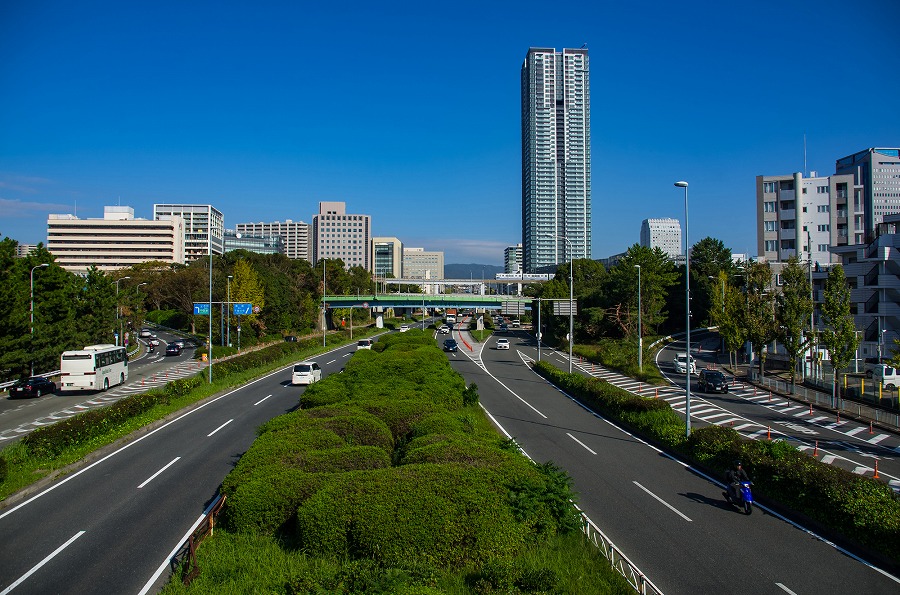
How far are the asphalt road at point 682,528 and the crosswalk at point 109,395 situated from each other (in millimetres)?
20977

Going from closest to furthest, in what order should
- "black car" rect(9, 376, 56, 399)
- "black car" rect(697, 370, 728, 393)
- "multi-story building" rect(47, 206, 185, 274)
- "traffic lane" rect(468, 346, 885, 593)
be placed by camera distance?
"traffic lane" rect(468, 346, 885, 593)
"black car" rect(9, 376, 56, 399)
"black car" rect(697, 370, 728, 393)
"multi-story building" rect(47, 206, 185, 274)

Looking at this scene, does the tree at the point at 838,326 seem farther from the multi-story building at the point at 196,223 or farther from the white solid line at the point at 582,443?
the multi-story building at the point at 196,223

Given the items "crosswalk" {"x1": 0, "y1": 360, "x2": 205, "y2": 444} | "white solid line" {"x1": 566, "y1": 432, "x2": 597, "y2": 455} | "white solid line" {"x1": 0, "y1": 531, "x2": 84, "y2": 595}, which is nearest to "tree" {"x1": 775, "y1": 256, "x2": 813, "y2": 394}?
"white solid line" {"x1": 566, "y1": 432, "x2": 597, "y2": 455}

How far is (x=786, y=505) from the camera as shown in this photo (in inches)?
557

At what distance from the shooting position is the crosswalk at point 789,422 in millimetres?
20156

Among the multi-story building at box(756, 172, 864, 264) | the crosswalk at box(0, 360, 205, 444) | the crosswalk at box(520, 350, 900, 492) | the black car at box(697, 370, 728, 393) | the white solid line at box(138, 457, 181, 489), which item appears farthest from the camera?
the multi-story building at box(756, 172, 864, 264)

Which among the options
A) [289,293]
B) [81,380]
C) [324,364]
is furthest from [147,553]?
[289,293]

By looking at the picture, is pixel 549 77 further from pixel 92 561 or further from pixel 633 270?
pixel 92 561

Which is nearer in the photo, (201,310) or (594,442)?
(594,442)

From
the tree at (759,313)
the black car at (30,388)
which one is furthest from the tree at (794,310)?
the black car at (30,388)

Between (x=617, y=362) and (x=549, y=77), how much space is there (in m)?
163

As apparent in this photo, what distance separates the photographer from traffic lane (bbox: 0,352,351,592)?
40.0ft

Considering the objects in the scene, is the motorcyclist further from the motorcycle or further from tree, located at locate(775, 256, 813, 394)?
tree, located at locate(775, 256, 813, 394)

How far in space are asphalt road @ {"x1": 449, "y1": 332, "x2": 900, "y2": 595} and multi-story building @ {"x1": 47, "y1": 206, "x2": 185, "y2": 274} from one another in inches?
5040
